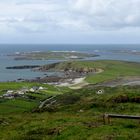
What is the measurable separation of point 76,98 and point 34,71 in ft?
367

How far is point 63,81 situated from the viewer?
418 ft

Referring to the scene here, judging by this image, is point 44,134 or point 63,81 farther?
point 63,81

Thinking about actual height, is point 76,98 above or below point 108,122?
below

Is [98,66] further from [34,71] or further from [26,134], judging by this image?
[26,134]

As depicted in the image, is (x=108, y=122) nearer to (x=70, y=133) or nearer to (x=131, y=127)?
(x=131, y=127)

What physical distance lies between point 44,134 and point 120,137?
15.9ft

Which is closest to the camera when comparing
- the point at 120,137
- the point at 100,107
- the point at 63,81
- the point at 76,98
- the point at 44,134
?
the point at 120,137

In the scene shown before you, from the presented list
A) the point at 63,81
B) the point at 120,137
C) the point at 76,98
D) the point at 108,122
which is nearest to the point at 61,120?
the point at 108,122

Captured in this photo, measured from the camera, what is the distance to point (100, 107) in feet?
129

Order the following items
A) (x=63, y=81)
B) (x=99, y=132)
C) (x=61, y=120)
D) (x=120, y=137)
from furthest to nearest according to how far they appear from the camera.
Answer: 1. (x=63, y=81)
2. (x=61, y=120)
3. (x=99, y=132)
4. (x=120, y=137)

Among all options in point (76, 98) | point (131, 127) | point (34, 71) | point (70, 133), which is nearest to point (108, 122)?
point (131, 127)

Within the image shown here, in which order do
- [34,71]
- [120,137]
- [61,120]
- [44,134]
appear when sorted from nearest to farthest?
[120,137] → [44,134] → [61,120] → [34,71]

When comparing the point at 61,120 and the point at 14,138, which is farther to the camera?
the point at 61,120

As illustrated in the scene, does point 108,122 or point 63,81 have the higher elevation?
point 108,122
